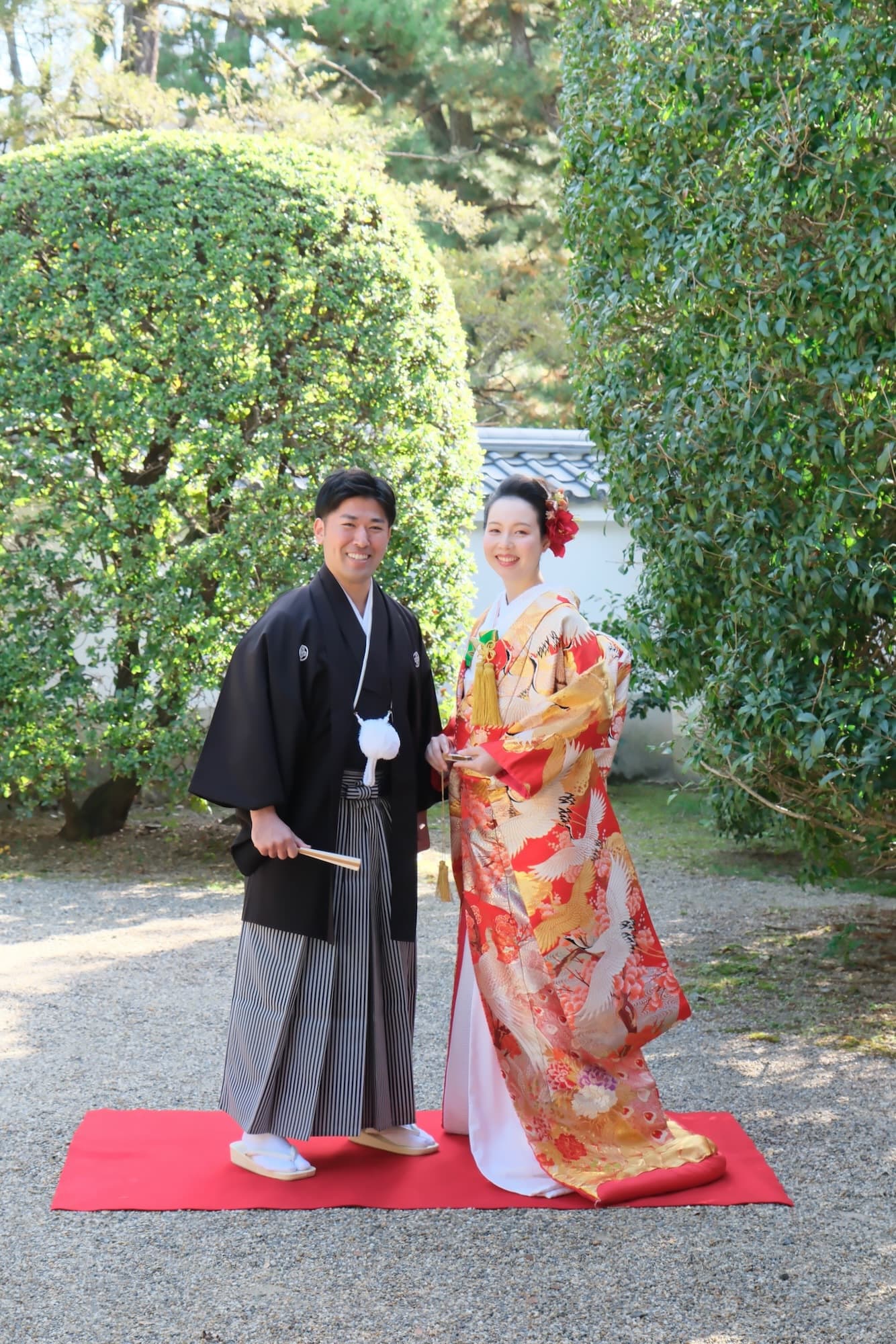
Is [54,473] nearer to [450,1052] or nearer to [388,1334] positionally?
[450,1052]

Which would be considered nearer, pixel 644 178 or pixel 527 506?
pixel 527 506

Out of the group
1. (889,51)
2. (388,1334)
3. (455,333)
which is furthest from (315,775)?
(455,333)

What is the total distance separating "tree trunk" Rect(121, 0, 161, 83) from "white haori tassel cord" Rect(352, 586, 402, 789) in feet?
36.7

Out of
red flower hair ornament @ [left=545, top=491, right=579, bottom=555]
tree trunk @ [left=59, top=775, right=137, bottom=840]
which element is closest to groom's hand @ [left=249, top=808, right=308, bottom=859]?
red flower hair ornament @ [left=545, top=491, right=579, bottom=555]

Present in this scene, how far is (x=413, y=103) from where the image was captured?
49.0 ft

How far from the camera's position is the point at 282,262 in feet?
21.7

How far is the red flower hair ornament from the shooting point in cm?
356

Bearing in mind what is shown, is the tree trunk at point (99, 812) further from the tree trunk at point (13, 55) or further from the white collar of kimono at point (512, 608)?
the tree trunk at point (13, 55)

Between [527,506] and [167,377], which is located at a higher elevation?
[167,377]

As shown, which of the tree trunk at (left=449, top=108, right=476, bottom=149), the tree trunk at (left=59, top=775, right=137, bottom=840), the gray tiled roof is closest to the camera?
the tree trunk at (left=59, top=775, right=137, bottom=840)

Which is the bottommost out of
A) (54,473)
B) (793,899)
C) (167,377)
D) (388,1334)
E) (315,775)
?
(793,899)

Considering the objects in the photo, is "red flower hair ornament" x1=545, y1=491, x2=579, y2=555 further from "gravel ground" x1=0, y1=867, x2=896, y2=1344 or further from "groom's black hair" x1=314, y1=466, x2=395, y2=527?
"gravel ground" x1=0, y1=867, x2=896, y2=1344

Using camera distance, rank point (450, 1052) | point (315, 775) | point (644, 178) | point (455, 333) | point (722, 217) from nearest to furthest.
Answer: point (315, 775) < point (450, 1052) < point (722, 217) < point (644, 178) < point (455, 333)

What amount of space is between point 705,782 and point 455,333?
338cm
